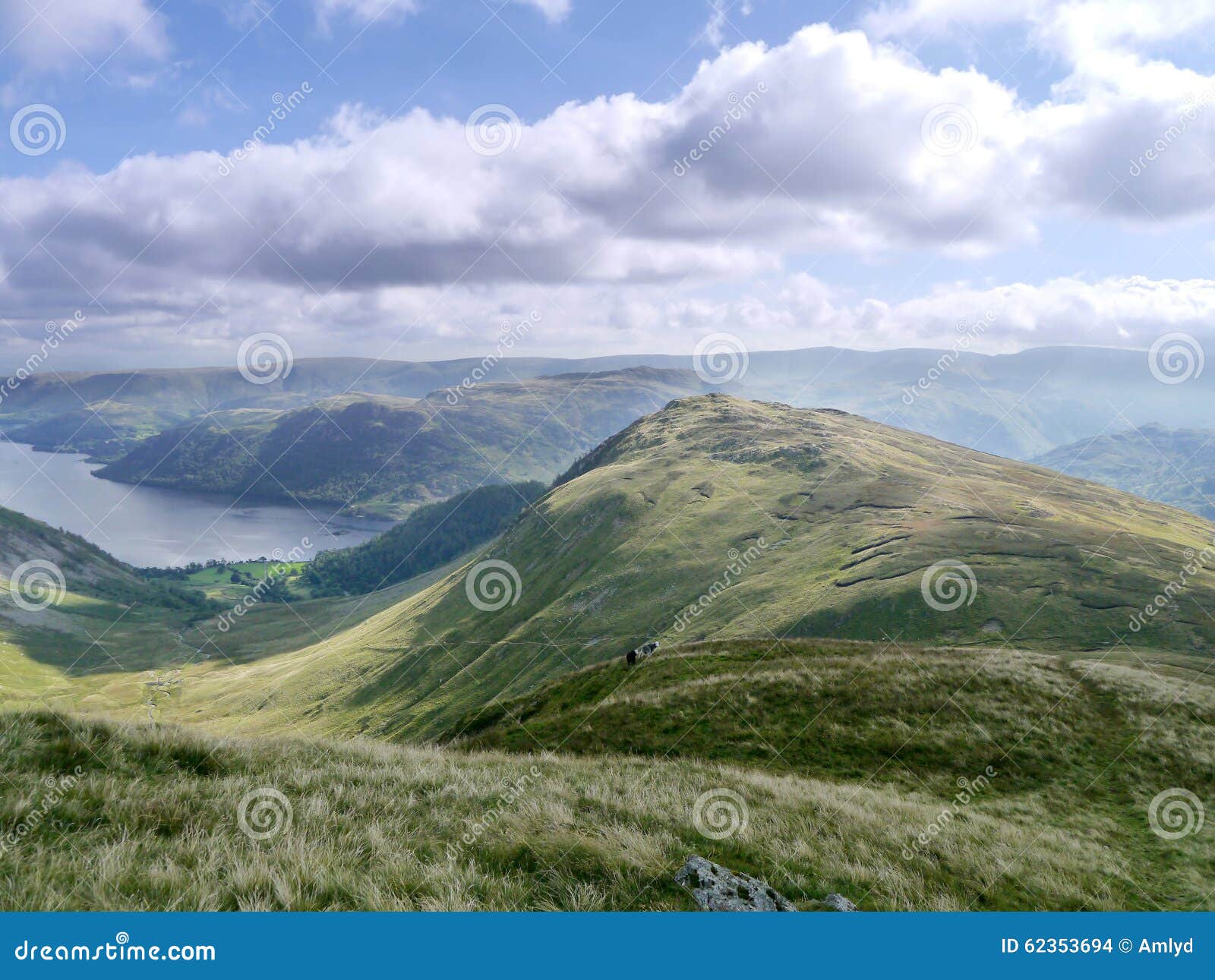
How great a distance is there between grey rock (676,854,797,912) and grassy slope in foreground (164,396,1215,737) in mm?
85544

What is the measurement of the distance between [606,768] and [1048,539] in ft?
427

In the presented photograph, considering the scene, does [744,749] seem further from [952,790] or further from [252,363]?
[252,363]

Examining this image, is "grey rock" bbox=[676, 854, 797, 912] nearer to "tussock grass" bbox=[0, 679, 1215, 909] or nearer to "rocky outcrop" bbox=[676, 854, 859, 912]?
"rocky outcrop" bbox=[676, 854, 859, 912]

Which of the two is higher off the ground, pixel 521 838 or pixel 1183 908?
pixel 521 838

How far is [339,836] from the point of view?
758 cm

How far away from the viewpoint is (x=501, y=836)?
27.2 ft

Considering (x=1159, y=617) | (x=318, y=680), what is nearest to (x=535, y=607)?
(x=318, y=680)

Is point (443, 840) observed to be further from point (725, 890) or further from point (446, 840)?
point (725, 890)

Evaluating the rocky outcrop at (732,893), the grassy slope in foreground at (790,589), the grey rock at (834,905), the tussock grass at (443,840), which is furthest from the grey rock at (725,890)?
the grassy slope in foreground at (790,589)

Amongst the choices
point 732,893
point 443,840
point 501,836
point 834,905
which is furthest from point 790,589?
point 443,840

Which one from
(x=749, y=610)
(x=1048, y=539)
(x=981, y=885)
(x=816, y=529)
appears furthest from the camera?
(x=816, y=529)

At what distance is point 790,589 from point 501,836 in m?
111

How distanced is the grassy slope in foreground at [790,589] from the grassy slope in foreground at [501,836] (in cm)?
7581

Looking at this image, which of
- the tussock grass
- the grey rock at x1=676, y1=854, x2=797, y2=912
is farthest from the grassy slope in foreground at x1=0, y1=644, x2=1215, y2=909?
the grey rock at x1=676, y1=854, x2=797, y2=912
